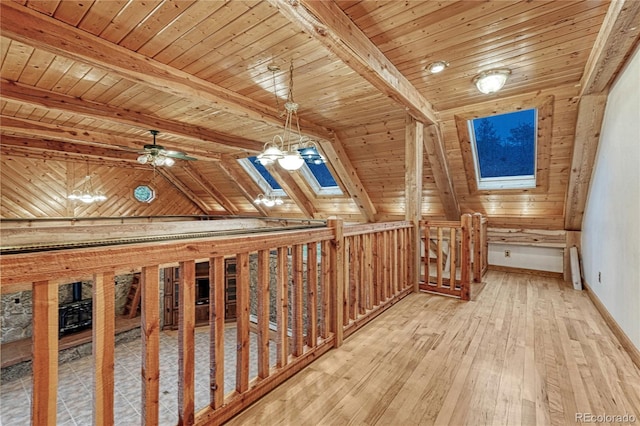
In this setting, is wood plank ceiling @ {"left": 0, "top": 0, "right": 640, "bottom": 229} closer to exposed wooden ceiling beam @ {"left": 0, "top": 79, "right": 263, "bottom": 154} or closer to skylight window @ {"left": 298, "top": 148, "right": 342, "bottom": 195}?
exposed wooden ceiling beam @ {"left": 0, "top": 79, "right": 263, "bottom": 154}

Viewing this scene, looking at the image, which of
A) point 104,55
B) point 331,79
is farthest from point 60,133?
point 331,79

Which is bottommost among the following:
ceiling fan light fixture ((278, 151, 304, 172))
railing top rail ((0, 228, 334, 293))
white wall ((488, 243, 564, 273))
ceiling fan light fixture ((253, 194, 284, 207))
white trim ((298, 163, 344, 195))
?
white wall ((488, 243, 564, 273))

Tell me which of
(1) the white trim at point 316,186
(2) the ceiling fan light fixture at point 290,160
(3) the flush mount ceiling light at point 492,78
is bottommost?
(2) the ceiling fan light fixture at point 290,160

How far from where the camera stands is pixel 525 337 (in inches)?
100

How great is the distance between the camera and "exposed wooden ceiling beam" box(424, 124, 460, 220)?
14.3 feet

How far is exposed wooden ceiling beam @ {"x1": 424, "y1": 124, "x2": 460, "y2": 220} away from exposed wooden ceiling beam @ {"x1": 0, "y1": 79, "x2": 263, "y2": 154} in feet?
12.0

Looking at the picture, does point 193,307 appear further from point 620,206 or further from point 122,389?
point 122,389

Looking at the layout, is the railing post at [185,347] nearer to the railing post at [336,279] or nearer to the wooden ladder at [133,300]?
the railing post at [336,279]

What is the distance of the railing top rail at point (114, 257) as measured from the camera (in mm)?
939

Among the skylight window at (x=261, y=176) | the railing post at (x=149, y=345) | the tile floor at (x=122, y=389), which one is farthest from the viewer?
the skylight window at (x=261, y=176)

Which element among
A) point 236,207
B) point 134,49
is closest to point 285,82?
point 134,49

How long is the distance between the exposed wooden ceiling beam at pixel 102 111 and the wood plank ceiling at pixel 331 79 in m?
0.02

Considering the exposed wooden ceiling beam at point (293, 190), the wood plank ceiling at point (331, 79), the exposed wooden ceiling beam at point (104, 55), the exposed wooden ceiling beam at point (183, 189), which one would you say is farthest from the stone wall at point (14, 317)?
the exposed wooden ceiling beam at point (104, 55)

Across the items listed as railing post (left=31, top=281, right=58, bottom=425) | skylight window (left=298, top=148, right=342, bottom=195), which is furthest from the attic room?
skylight window (left=298, top=148, right=342, bottom=195)
